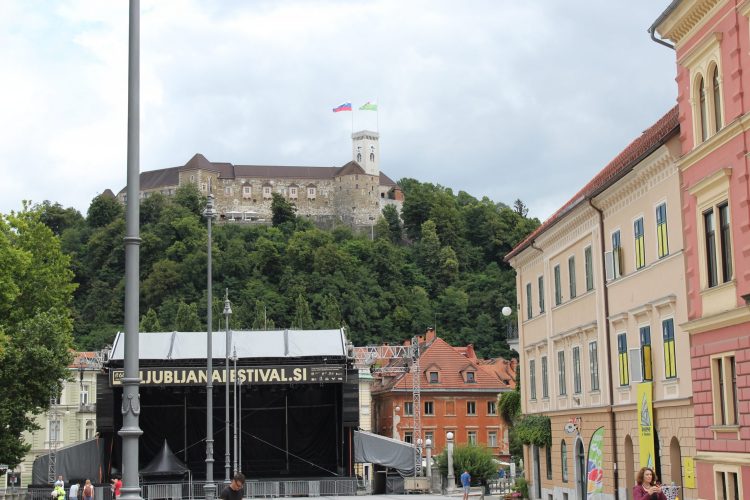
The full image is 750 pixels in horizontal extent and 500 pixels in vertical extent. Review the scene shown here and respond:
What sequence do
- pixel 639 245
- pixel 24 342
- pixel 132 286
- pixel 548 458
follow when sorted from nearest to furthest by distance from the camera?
pixel 132 286 → pixel 639 245 → pixel 548 458 → pixel 24 342

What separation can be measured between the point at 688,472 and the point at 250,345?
3243 centimetres

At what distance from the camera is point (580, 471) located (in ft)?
107

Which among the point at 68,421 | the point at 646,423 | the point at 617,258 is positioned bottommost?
the point at 646,423

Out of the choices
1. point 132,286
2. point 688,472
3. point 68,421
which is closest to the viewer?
point 132,286

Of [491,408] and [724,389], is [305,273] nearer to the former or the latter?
[491,408]

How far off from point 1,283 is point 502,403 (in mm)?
23846

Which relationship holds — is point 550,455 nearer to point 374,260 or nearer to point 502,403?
point 502,403

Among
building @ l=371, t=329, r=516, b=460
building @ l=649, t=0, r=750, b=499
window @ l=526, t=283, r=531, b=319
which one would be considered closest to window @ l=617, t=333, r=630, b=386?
building @ l=649, t=0, r=750, b=499

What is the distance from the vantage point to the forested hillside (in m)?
122

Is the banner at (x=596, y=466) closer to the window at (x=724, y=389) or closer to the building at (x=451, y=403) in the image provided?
the window at (x=724, y=389)

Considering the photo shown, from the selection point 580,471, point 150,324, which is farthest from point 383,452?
point 150,324

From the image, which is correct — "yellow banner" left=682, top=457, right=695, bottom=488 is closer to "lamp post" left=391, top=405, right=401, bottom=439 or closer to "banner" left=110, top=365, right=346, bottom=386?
"banner" left=110, top=365, right=346, bottom=386

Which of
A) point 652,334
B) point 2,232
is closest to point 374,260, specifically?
point 2,232

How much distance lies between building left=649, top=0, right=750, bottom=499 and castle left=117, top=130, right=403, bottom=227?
15708 cm
